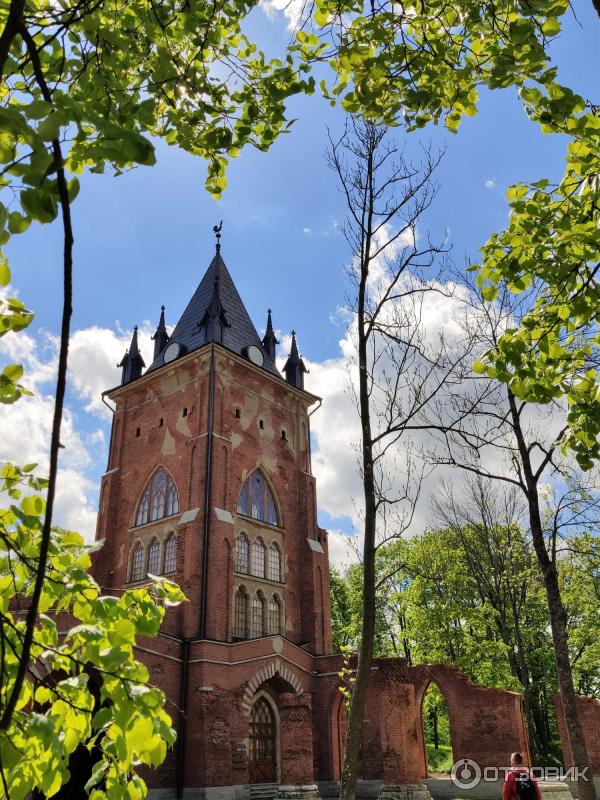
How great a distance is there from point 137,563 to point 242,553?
13.4 ft

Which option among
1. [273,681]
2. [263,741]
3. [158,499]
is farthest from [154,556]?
[263,741]

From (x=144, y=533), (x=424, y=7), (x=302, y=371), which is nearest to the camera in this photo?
(x=424, y=7)

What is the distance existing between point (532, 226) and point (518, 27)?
73.4 inches

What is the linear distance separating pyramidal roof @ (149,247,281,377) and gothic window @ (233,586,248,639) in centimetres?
955

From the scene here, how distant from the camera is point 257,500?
25625 mm

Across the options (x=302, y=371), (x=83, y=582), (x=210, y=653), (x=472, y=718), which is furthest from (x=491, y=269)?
(x=302, y=371)

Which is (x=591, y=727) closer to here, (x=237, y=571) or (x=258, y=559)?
(x=258, y=559)

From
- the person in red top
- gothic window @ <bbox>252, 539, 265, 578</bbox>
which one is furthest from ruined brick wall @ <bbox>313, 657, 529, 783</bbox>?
the person in red top

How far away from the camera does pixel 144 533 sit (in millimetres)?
24922

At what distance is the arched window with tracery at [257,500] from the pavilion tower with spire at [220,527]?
0.19 ft

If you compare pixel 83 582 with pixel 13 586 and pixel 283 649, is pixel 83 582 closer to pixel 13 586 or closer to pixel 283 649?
pixel 13 586

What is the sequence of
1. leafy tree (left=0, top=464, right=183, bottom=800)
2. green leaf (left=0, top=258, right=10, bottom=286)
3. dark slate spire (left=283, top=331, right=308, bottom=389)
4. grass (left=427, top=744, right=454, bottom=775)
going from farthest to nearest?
grass (left=427, top=744, right=454, bottom=775) → dark slate spire (left=283, top=331, right=308, bottom=389) → leafy tree (left=0, top=464, right=183, bottom=800) → green leaf (left=0, top=258, right=10, bottom=286)

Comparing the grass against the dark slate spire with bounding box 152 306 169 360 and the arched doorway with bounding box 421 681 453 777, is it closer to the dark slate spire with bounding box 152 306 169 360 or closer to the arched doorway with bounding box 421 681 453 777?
the arched doorway with bounding box 421 681 453 777

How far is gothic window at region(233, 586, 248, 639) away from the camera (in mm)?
23109
